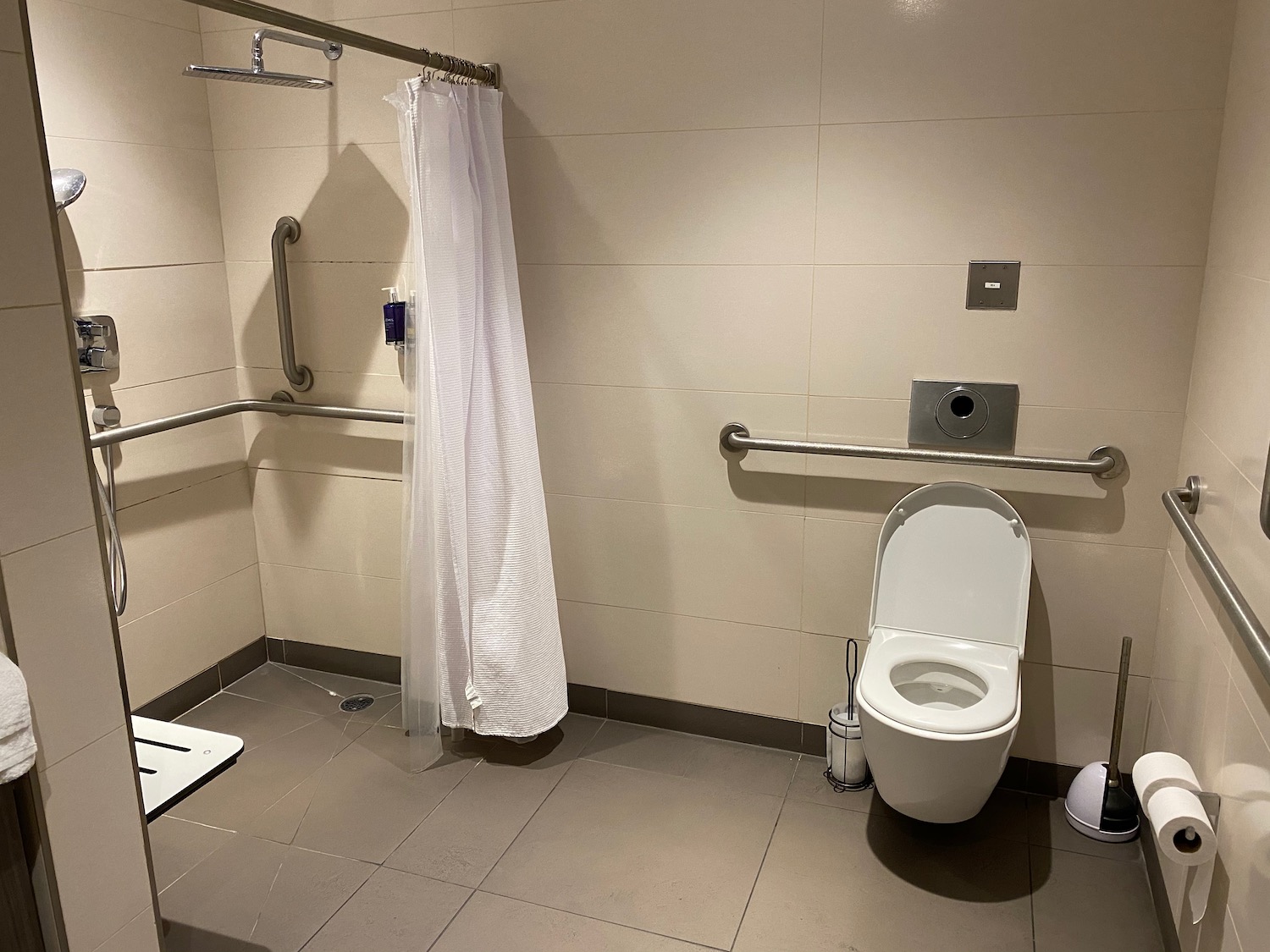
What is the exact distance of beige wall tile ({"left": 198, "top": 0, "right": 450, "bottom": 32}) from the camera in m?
2.61

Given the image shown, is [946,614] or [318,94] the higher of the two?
[318,94]

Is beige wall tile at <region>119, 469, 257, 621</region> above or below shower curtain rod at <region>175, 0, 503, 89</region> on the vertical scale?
below

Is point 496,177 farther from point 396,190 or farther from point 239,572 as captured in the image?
point 239,572

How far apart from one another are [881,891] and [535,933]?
77 cm

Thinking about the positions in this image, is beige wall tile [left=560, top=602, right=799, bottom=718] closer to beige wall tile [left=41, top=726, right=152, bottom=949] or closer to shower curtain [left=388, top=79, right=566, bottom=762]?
shower curtain [left=388, top=79, right=566, bottom=762]

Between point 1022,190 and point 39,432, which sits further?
point 1022,190

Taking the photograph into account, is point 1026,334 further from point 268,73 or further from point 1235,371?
point 268,73

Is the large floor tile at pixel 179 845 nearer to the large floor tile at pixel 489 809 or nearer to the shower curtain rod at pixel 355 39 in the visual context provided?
the large floor tile at pixel 489 809

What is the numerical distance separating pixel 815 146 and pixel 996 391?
735 millimetres

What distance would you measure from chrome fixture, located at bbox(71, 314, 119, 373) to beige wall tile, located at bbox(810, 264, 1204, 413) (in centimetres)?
186

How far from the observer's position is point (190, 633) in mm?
3012

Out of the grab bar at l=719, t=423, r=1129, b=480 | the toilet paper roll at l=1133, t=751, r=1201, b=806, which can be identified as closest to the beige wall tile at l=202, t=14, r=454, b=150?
the grab bar at l=719, t=423, r=1129, b=480

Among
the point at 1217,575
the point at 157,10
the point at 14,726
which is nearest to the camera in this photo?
the point at 14,726

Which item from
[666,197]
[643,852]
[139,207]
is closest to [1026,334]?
[666,197]
